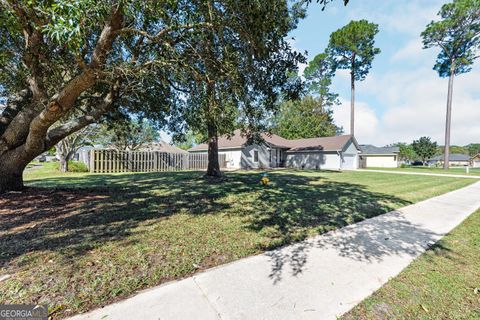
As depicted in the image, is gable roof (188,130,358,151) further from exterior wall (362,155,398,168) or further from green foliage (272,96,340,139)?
exterior wall (362,155,398,168)

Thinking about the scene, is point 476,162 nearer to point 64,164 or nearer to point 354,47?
point 354,47

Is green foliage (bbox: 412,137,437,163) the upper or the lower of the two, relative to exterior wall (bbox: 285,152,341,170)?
upper

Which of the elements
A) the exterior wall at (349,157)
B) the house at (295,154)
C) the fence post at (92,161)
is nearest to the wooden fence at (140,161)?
the fence post at (92,161)

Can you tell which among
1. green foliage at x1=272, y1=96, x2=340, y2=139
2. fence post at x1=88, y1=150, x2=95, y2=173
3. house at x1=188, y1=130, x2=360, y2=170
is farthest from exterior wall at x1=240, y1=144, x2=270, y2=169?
green foliage at x1=272, y1=96, x2=340, y2=139

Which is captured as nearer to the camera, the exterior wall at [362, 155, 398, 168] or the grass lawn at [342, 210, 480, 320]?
the grass lawn at [342, 210, 480, 320]

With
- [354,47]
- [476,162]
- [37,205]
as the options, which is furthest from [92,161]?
[476,162]

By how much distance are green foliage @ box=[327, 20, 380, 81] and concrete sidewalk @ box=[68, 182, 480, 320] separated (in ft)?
100

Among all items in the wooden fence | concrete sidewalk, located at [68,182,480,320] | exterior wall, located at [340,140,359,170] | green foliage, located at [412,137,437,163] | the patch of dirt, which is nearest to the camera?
concrete sidewalk, located at [68,182,480,320]

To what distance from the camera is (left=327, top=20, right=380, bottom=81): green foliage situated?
26.5m

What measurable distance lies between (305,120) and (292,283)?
125ft

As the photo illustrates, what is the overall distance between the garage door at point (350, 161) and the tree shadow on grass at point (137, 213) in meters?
17.8

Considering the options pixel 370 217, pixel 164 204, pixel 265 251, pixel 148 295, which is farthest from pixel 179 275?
pixel 370 217

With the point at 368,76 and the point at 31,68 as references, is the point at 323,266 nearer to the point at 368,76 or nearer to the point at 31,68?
the point at 31,68

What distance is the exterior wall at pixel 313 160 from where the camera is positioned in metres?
23.7
